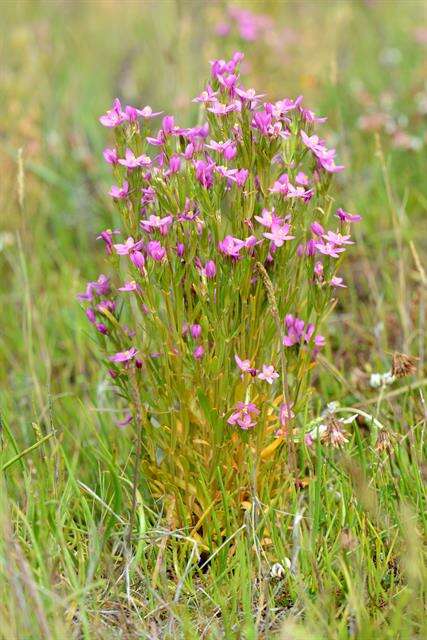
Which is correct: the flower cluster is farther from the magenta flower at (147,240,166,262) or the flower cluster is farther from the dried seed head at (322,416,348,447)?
the dried seed head at (322,416,348,447)

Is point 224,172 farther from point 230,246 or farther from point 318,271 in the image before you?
point 318,271

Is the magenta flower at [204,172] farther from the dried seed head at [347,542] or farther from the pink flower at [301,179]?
the dried seed head at [347,542]

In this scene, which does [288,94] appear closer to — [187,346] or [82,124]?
[82,124]

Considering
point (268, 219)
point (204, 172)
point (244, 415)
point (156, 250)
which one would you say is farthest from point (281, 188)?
point (244, 415)

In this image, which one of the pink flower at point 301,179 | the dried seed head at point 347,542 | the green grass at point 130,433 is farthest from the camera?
the pink flower at point 301,179

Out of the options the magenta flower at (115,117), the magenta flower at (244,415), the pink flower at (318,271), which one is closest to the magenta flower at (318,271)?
the pink flower at (318,271)
